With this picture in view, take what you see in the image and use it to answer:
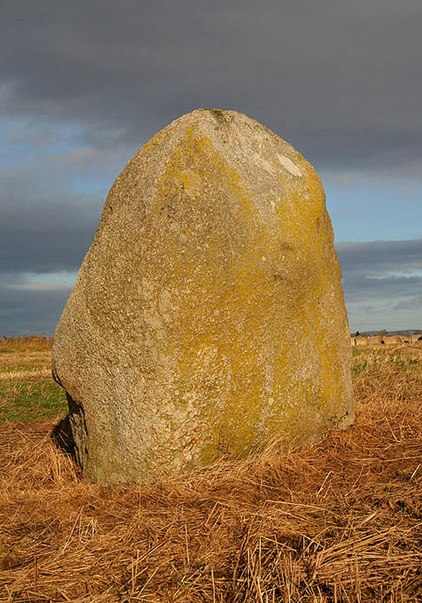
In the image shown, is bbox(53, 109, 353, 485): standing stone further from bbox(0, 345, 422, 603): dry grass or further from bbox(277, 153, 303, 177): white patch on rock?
bbox(0, 345, 422, 603): dry grass

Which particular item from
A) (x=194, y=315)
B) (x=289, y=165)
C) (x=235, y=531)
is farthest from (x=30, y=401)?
(x=235, y=531)

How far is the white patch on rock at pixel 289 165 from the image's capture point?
6.20m

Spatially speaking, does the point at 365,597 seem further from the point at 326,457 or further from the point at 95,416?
the point at 95,416

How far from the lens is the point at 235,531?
4.06 m

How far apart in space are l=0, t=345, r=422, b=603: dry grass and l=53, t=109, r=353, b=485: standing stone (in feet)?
1.05

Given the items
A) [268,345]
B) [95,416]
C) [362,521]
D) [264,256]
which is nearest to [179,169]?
[264,256]

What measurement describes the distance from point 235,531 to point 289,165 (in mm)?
3700

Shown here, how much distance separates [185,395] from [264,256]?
142 cm

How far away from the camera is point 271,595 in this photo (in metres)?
3.25

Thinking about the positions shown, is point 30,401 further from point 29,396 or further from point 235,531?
point 235,531

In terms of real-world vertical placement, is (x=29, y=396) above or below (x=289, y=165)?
below

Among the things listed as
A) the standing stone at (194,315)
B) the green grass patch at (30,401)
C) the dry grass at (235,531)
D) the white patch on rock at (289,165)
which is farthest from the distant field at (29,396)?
the white patch on rock at (289,165)

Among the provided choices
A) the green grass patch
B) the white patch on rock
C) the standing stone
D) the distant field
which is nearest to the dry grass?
the standing stone

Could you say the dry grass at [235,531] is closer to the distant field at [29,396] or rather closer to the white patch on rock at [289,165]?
the white patch on rock at [289,165]
